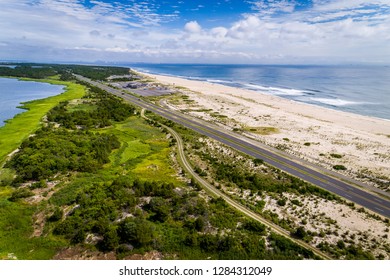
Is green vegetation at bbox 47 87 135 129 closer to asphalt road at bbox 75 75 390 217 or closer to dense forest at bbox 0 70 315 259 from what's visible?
dense forest at bbox 0 70 315 259

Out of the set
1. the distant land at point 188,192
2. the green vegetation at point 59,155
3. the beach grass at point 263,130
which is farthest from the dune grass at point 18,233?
the beach grass at point 263,130

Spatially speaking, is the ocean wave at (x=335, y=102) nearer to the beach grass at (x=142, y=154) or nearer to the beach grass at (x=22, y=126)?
the beach grass at (x=142, y=154)

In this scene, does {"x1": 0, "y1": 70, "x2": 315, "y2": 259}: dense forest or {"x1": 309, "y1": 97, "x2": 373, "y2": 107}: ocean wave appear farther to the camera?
{"x1": 309, "y1": 97, "x2": 373, "y2": 107}: ocean wave

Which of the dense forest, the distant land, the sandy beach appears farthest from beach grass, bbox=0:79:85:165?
the sandy beach

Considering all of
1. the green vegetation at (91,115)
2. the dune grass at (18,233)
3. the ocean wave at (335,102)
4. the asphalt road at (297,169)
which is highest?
the ocean wave at (335,102)

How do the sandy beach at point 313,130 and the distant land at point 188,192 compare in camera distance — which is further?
the sandy beach at point 313,130

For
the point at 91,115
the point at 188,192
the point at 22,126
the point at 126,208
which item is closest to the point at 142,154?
the point at 188,192

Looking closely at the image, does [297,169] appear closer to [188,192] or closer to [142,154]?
[188,192]

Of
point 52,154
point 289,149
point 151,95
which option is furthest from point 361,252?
point 151,95

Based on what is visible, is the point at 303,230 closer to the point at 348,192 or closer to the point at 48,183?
the point at 348,192
